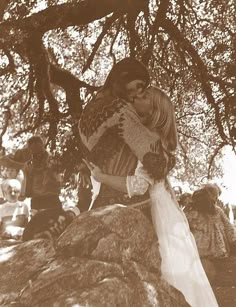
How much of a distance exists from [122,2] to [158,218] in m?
1.34

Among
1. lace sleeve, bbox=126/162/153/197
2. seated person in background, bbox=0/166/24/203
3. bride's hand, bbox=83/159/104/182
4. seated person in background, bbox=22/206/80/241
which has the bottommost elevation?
seated person in background, bbox=22/206/80/241

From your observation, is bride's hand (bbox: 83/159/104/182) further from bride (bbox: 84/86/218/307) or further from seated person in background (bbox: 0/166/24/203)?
seated person in background (bbox: 0/166/24/203)

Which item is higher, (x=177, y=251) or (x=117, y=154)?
(x=117, y=154)

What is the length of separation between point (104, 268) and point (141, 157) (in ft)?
1.76

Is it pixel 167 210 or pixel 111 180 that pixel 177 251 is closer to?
pixel 167 210

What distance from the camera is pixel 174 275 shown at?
5.12ft

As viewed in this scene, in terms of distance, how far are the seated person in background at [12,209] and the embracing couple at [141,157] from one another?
356 mm

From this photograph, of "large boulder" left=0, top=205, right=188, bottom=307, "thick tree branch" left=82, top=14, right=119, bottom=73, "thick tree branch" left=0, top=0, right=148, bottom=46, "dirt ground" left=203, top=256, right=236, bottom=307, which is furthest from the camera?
"thick tree branch" left=82, top=14, right=119, bottom=73

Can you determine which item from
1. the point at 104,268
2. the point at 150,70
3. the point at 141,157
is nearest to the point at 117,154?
the point at 141,157

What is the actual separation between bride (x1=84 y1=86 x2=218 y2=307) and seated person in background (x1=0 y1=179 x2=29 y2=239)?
37 centimetres

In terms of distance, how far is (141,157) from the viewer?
177cm

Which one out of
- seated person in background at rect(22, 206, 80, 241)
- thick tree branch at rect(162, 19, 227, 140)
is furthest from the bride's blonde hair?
thick tree branch at rect(162, 19, 227, 140)

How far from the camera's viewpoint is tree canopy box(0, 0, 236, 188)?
250cm

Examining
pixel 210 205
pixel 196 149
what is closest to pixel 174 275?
pixel 210 205
